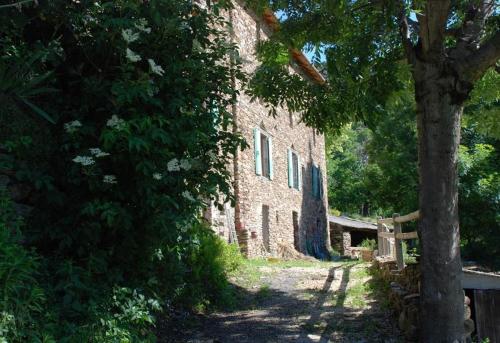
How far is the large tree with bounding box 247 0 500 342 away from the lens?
20.3ft

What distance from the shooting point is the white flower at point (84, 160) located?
15.0 ft

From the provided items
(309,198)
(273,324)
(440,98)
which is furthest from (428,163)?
(309,198)

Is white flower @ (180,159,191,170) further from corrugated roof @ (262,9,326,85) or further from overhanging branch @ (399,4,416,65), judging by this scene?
corrugated roof @ (262,9,326,85)

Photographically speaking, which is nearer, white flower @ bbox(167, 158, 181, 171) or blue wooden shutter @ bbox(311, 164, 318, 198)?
white flower @ bbox(167, 158, 181, 171)

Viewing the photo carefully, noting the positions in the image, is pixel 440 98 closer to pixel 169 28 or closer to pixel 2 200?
→ pixel 169 28

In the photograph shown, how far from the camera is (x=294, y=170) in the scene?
67.2 feet

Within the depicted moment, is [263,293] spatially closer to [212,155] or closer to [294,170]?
[212,155]

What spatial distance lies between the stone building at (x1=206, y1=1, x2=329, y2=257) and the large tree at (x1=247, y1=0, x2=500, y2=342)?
2.33 meters

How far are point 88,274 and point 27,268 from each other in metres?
0.86

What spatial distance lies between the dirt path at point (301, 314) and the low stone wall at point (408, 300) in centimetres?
20

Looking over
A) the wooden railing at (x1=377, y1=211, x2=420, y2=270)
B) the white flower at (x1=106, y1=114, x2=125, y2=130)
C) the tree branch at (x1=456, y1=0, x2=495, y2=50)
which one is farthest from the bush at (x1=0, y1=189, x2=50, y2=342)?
the tree branch at (x1=456, y1=0, x2=495, y2=50)

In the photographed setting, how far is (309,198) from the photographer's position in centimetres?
2255

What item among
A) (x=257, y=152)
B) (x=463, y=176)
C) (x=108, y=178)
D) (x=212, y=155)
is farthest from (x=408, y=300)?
(x=463, y=176)

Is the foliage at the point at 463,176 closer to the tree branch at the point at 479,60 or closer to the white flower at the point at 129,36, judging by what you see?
the tree branch at the point at 479,60
